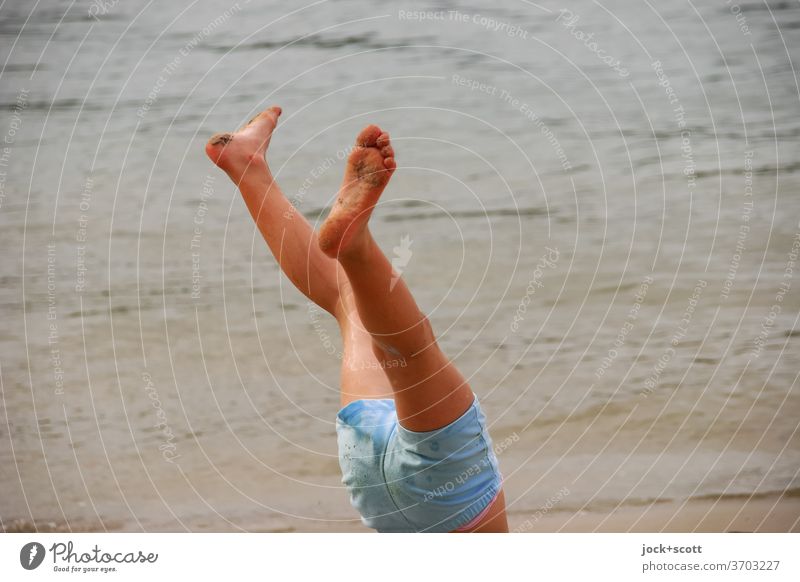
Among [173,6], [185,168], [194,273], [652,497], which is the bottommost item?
[652,497]

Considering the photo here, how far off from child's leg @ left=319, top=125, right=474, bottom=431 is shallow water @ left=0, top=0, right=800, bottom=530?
1.15 feet

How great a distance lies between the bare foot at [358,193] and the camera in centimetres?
56

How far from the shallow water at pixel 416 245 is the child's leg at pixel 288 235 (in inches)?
11.1

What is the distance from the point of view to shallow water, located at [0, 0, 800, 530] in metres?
0.98

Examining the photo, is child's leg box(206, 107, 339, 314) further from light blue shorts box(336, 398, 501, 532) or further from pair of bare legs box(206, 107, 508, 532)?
light blue shorts box(336, 398, 501, 532)

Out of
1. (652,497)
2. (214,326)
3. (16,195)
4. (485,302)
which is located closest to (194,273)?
(214,326)

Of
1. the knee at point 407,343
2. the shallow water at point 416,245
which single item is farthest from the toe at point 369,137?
the shallow water at point 416,245

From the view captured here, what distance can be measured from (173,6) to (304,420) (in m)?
0.71

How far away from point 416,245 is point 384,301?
1.94ft

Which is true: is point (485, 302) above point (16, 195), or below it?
below

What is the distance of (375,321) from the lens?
0.59 m
